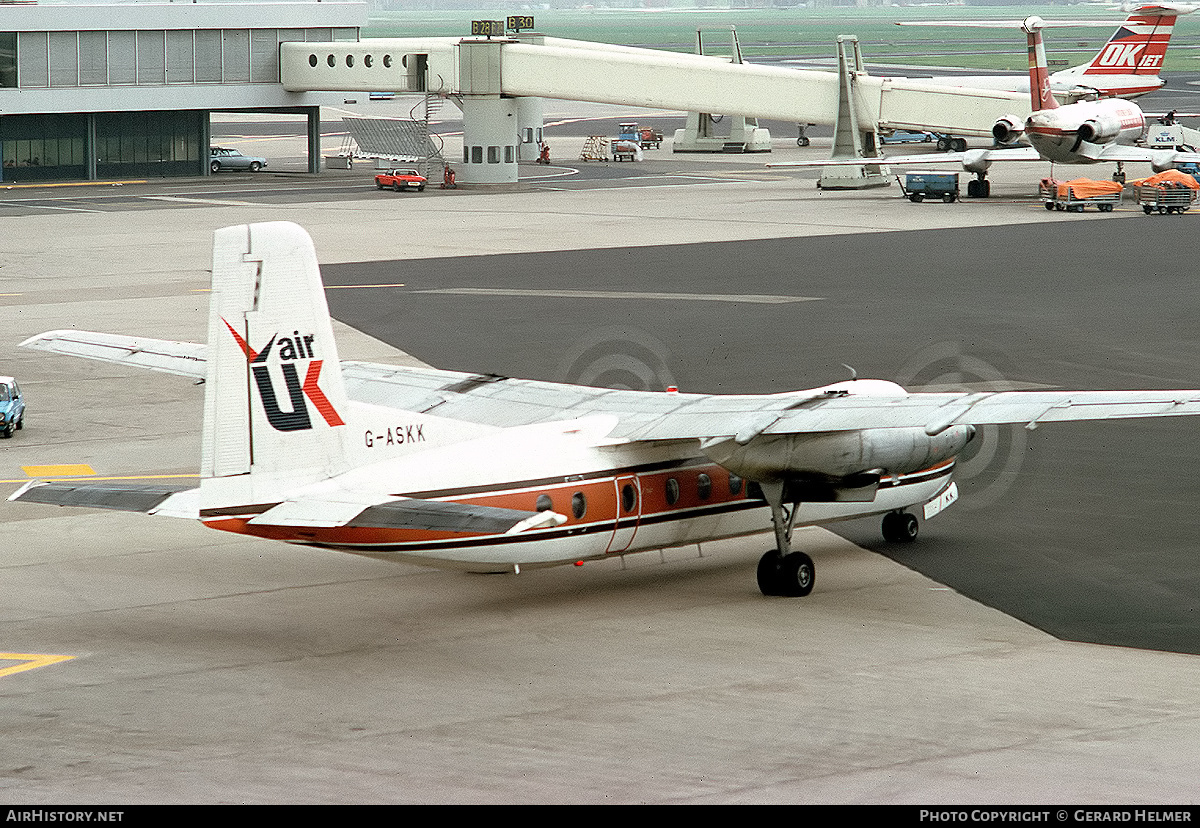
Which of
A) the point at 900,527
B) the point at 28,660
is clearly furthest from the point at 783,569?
the point at 28,660

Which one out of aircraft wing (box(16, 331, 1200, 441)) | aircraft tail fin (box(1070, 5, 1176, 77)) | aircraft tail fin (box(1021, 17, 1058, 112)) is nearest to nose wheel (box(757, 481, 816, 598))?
aircraft wing (box(16, 331, 1200, 441))

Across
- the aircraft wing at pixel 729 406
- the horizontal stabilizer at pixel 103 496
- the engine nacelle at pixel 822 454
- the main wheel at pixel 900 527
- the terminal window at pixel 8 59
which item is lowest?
the main wheel at pixel 900 527

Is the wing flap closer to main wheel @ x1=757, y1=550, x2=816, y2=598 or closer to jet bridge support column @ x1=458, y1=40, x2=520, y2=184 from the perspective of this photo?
main wheel @ x1=757, y1=550, x2=816, y2=598

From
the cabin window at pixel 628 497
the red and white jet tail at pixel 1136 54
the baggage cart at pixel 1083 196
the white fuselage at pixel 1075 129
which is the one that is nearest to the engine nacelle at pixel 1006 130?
the white fuselage at pixel 1075 129

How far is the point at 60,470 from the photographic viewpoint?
34.6 meters

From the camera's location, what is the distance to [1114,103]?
9675cm

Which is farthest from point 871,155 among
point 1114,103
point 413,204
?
point 413,204

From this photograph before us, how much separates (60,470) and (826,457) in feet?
60.9

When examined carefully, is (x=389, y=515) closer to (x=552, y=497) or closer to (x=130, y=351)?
(x=552, y=497)

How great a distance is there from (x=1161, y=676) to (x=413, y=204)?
8202cm

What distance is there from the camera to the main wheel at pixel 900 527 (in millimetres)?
30000

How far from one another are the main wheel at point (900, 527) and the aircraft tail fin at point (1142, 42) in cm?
8621

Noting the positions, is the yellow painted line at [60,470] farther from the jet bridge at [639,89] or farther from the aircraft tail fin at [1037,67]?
the jet bridge at [639,89]

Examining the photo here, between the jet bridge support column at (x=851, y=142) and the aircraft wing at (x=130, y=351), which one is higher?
the jet bridge support column at (x=851, y=142)
